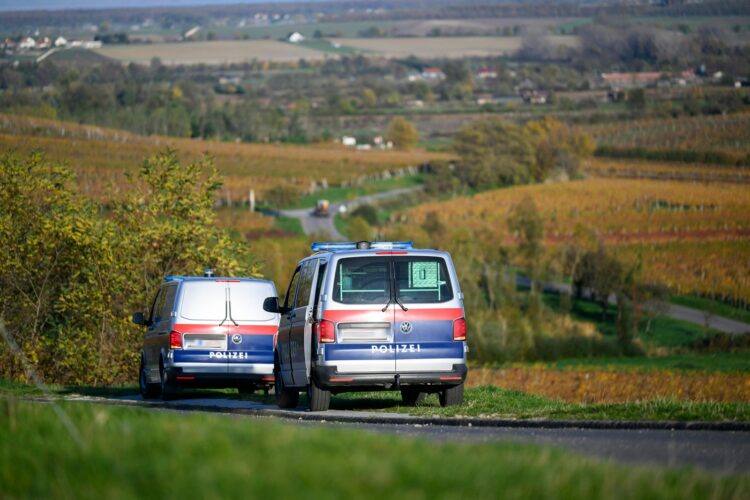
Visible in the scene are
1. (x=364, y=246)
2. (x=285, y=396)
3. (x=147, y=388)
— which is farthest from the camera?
(x=147, y=388)

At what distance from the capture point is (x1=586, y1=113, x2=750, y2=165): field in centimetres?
13800

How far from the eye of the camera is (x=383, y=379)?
18.8 metres

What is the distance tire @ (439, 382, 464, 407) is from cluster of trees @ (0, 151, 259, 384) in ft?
56.0

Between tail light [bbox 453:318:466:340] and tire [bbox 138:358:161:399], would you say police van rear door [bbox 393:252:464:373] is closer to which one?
tail light [bbox 453:318:466:340]

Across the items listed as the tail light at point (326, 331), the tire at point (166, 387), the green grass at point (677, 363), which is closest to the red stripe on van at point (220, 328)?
the tire at point (166, 387)

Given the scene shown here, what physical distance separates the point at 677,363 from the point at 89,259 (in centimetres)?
3487

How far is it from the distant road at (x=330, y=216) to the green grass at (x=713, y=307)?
24.8 m

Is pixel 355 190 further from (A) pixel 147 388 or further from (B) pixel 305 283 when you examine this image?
(B) pixel 305 283

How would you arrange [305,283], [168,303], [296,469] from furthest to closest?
[168,303] → [305,283] → [296,469]

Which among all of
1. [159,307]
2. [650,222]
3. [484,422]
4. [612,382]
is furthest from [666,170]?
[484,422]

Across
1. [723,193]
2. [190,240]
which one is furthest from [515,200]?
[190,240]

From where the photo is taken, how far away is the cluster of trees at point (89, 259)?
35438mm

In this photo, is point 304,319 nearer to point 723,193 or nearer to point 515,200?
point 723,193

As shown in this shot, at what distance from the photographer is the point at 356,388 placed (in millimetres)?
19281
